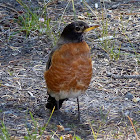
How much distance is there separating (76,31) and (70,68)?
0.38 m

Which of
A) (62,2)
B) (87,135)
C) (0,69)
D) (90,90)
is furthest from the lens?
(62,2)

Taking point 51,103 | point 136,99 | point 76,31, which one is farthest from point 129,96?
point 76,31

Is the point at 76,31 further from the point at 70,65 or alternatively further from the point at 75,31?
the point at 70,65

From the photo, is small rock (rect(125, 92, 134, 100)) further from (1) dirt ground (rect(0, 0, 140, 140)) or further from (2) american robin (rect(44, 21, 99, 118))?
(2) american robin (rect(44, 21, 99, 118))

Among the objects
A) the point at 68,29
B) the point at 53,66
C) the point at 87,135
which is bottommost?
the point at 87,135

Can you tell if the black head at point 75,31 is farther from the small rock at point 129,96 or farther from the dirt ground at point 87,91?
the small rock at point 129,96

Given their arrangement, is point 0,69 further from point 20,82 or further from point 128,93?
point 128,93

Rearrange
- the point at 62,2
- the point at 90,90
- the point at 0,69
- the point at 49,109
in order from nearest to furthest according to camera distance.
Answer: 1. the point at 49,109
2. the point at 90,90
3. the point at 0,69
4. the point at 62,2

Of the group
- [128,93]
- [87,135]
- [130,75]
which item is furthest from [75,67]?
[130,75]

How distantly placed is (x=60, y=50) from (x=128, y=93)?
1050 millimetres

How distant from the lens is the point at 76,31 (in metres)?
3.60

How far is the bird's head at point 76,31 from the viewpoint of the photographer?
11.8 ft

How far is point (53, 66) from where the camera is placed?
3566 mm

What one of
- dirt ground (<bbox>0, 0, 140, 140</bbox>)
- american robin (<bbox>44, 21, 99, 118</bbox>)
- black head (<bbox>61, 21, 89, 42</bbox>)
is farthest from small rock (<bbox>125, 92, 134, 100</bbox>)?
black head (<bbox>61, 21, 89, 42</bbox>)
